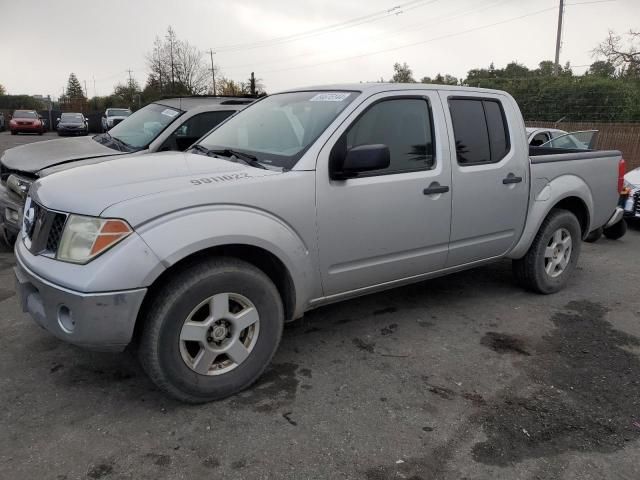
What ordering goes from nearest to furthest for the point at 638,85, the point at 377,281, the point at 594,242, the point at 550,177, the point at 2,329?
the point at 377,281 → the point at 2,329 → the point at 550,177 → the point at 594,242 → the point at 638,85

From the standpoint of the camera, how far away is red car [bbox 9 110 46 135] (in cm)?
2923

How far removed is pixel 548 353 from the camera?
148 inches

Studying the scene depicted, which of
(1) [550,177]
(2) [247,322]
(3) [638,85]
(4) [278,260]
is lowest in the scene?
(2) [247,322]

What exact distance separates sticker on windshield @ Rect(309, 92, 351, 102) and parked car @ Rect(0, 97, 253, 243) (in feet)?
7.73

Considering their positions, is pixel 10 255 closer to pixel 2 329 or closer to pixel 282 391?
pixel 2 329

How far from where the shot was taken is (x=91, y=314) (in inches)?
100

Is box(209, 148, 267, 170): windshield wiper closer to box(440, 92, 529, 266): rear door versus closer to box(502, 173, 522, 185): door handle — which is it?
box(440, 92, 529, 266): rear door

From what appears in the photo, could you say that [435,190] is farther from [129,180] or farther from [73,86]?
[73,86]

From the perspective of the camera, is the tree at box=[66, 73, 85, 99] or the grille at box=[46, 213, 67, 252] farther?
the tree at box=[66, 73, 85, 99]

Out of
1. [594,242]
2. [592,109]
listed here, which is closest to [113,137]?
[594,242]

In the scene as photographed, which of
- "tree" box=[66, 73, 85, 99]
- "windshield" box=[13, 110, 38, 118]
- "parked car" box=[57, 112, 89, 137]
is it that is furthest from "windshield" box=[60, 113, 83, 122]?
"tree" box=[66, 73, 85, 99]

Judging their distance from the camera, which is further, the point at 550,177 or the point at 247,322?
the point at 550,177

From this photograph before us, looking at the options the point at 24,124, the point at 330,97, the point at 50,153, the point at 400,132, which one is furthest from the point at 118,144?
the point at 24,124

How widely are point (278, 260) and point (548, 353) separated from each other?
6.94 ft
